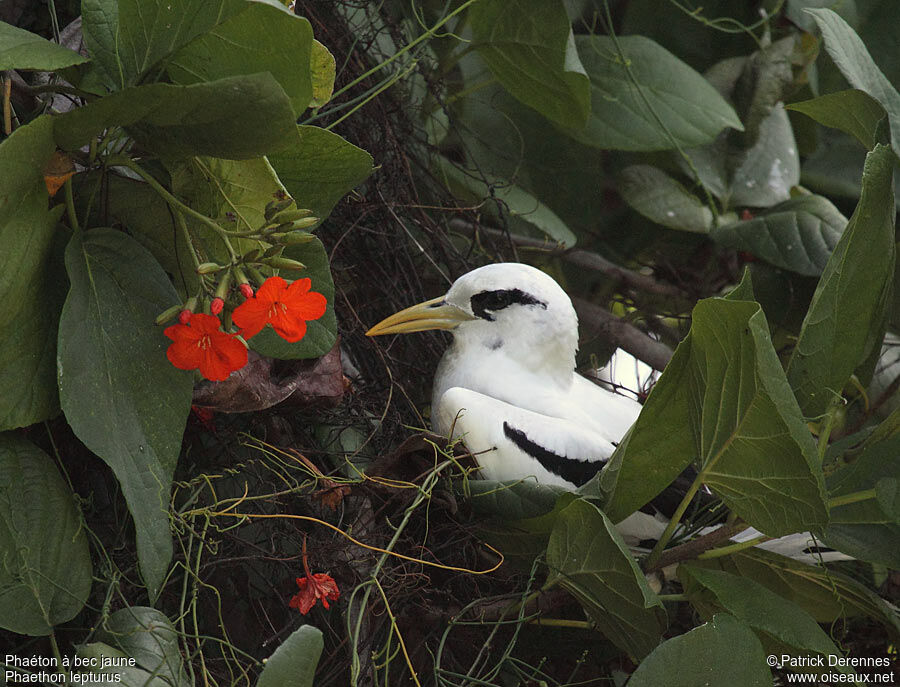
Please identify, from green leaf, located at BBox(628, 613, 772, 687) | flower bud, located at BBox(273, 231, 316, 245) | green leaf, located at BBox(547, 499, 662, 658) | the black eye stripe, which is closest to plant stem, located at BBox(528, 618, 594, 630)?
green leaf, located at BBox(547, 499, 662, 658)

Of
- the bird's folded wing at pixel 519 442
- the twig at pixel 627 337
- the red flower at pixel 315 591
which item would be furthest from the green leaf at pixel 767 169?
the red flower at pixel 315 591

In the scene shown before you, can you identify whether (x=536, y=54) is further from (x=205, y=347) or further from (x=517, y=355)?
(x=205, y=347)

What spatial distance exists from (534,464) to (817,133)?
3.83ft

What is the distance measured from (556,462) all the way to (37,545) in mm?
653

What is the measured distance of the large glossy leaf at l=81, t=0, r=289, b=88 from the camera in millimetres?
895

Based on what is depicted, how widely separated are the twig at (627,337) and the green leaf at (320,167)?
0.84 m

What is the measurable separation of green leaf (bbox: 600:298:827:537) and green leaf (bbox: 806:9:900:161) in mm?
448

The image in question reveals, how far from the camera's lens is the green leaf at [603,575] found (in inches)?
41.4

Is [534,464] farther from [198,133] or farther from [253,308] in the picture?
[198,133]

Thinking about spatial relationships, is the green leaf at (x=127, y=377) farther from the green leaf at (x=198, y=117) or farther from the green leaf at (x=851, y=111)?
the green leaf at (x=851, y=111)

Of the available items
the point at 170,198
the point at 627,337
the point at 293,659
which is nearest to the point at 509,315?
the point at 627,337

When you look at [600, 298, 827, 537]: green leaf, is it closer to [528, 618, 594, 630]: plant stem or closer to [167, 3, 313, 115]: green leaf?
[528, 618, 594, 630]: plant stem

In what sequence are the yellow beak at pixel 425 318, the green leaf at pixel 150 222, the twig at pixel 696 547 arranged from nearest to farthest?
the green leaf at pixel 150 222 → the twig at pixel 696 547 → the yellow beak at pixel 425 318

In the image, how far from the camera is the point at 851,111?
4.10ft
